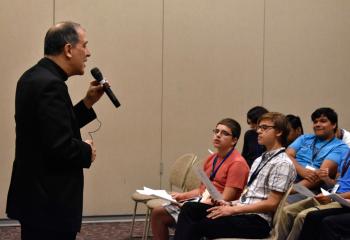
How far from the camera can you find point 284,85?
606 cm

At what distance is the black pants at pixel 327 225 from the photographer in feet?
10.8

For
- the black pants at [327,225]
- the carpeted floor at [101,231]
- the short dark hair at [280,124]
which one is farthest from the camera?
the carpeted floor at [101,231]

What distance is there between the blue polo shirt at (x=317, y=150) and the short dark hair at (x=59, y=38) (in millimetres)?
2667

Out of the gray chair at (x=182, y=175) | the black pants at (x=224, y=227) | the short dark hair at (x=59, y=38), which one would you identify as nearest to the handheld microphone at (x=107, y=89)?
the short dark hair at (x=59, y=38)

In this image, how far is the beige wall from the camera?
530 cm

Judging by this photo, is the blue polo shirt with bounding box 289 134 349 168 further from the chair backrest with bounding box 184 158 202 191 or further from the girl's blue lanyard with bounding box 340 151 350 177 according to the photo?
the chair backrest with bounding box 184 158 202 191

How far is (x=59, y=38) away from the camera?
84.4 inches

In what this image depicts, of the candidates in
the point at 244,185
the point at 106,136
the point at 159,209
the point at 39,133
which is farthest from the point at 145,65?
the point at 39,133

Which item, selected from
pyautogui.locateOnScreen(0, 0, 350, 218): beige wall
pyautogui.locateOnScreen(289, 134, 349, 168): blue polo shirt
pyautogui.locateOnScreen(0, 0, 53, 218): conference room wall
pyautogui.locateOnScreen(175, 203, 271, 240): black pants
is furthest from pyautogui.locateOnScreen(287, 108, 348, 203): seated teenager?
pyautogui.locateOnScreen(0, 0, 53, 218): conference room wall

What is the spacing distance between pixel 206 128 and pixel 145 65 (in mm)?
951

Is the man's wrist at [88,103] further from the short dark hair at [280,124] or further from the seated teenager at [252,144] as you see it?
the seated teenager at [252,144]

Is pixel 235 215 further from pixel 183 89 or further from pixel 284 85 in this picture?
pixel 284 85

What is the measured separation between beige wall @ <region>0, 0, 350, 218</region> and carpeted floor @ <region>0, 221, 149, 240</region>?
0.72ft

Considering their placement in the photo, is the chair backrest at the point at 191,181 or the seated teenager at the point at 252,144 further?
the seated teenager at the point at 252,144
